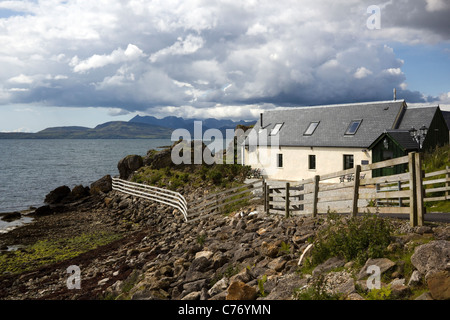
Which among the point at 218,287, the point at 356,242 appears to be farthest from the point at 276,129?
the point at 356,242

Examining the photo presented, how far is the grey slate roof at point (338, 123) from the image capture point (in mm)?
27812

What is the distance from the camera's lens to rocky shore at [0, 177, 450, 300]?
6391 mm

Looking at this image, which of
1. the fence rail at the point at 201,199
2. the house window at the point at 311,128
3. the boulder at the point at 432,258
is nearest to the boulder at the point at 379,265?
the boulder at the point at 432,258

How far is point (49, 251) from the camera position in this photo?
21391mm

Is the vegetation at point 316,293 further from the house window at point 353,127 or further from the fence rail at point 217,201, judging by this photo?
the house window at point 353,127

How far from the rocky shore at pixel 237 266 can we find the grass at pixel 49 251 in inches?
33.2

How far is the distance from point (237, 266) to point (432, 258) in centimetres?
520

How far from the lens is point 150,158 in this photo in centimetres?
4091

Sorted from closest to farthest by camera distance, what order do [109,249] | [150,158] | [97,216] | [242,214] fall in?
[242,214], [109,249], [97,216], [150,158]

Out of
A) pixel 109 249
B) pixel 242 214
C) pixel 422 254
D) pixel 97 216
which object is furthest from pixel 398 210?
pixel 97 216

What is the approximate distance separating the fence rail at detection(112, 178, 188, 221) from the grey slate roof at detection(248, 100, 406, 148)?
10997mm

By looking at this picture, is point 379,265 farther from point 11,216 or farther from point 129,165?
point 129,165
